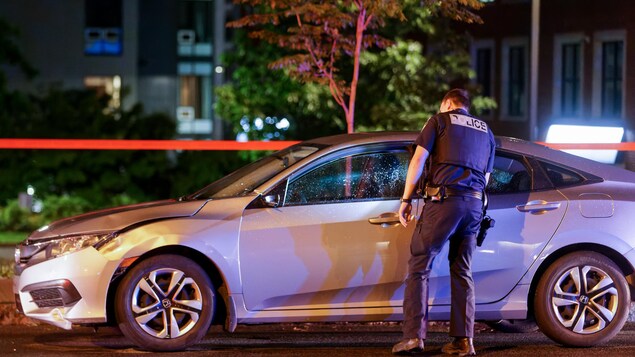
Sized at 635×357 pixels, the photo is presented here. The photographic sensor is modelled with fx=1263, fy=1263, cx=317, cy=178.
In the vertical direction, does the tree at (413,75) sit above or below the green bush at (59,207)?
above

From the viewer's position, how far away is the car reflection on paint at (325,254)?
8.04m

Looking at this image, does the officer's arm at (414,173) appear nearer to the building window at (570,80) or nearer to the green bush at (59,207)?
the green bush at (59,207)

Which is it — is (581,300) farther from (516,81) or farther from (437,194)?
(516,81)

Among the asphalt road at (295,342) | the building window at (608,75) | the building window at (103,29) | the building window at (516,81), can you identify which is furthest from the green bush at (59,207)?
the building window at (103,29)

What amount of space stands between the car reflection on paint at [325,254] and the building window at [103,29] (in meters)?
41.9

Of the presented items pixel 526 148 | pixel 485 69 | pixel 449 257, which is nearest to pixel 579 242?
pixel 526 148

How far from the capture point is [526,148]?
858cm

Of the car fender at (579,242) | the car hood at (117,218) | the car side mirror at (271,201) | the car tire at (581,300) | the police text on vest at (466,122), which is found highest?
the police text on vest at (466,122)

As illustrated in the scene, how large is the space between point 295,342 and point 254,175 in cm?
123

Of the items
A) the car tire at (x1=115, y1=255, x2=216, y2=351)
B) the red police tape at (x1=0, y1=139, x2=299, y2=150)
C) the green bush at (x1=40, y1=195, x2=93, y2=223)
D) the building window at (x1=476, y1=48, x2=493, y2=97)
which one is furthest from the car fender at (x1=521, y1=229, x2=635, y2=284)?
the building window at (x1=476, y1=48, x2=493, y2=97)

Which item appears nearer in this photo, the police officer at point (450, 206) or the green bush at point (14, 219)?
the police officer at point (450, 206)

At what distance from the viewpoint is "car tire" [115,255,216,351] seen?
8.01m

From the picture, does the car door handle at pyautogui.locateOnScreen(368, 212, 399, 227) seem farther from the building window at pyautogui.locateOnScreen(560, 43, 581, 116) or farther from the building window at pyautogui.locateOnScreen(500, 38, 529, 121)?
the building window at pyautogui.locateOnScreen(500, 38, 529, 121)

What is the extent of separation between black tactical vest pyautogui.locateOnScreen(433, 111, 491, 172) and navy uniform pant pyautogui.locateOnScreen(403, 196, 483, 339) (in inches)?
9.2
